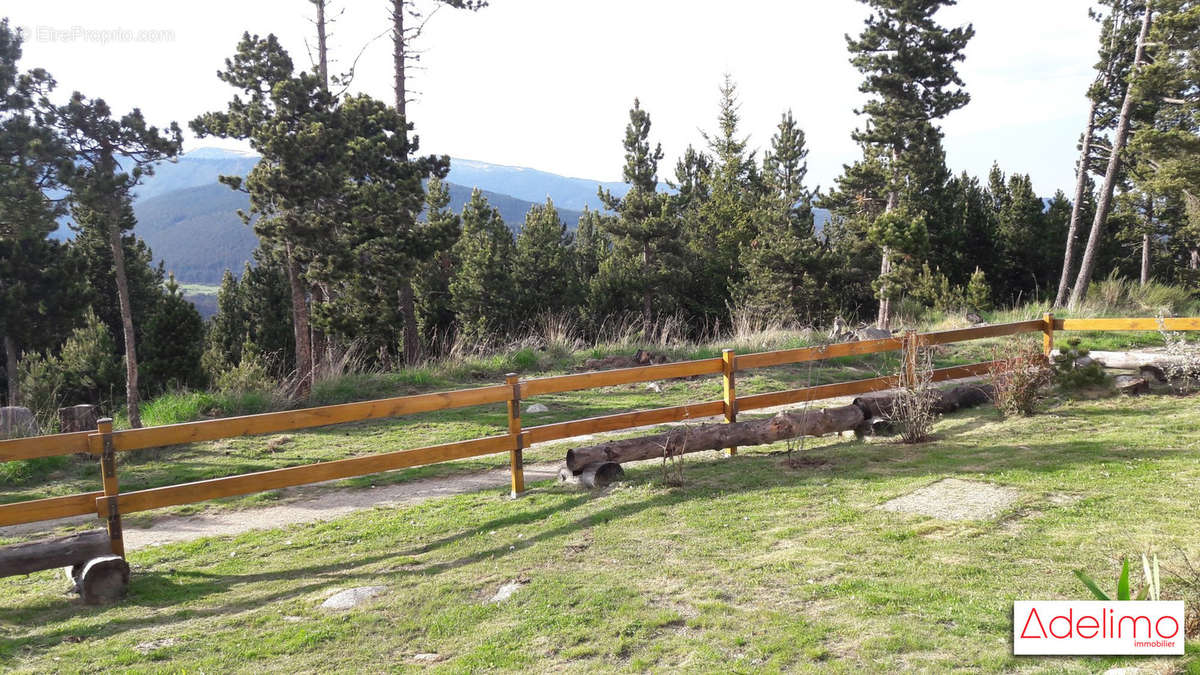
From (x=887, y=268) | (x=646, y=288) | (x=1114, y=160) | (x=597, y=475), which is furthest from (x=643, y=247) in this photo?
(x=597, y=475)

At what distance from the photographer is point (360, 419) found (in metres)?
6.29

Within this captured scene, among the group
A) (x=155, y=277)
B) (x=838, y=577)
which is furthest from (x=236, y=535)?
(x=155, y=277)

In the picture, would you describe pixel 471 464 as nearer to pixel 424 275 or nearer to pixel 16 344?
pixel 424 275

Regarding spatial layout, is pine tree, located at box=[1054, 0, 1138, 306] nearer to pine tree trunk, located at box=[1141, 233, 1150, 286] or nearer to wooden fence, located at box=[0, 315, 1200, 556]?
→ pine tree trunk, located at box=[1141, 233, 1150, 286]

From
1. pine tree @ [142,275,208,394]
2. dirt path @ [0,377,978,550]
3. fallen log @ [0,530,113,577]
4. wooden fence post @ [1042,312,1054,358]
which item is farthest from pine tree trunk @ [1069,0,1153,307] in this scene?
pine tree @ [142,275,208,394]

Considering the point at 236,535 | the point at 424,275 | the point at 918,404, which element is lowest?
the point at 236,535

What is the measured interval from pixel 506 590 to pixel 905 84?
953 inches

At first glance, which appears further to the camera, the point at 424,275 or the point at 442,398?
the point at 424,275

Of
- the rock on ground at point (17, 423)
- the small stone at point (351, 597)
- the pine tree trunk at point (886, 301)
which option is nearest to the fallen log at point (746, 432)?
the small stone at point (351, 597)

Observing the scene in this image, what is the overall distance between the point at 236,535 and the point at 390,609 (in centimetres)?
258

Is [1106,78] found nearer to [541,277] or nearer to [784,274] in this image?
[784,274]

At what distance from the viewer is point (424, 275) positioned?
2777 cm

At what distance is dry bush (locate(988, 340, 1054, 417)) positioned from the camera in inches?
320

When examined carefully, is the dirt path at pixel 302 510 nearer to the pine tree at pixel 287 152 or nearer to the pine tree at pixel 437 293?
the pine tree at pixel 287 152
